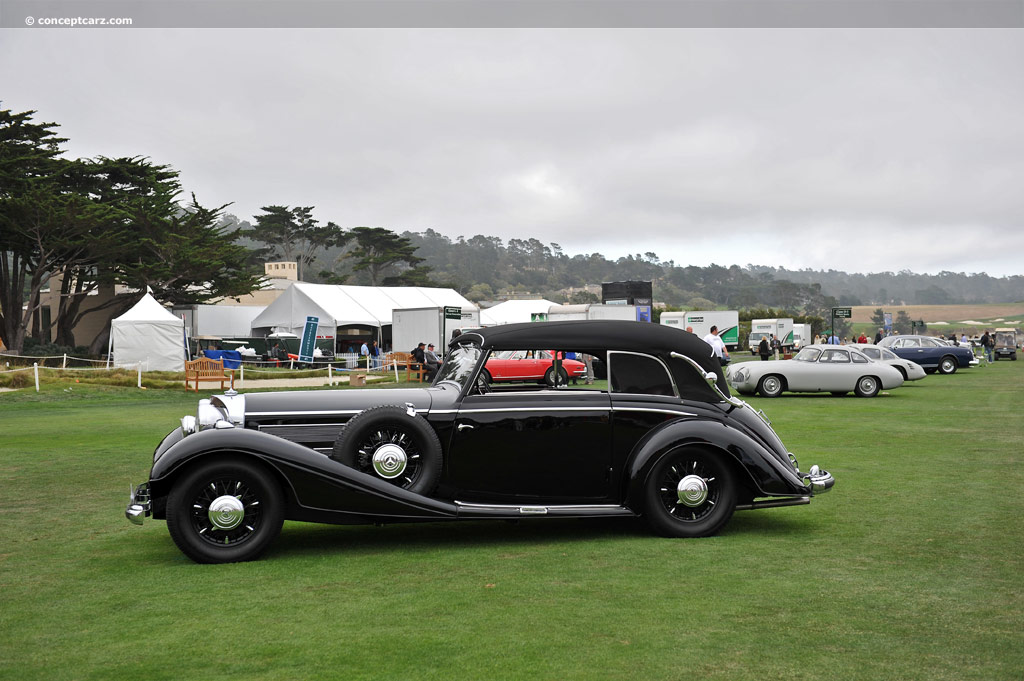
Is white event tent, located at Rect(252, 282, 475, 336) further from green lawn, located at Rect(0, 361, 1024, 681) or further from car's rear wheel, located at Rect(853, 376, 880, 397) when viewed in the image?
green lawn, located at Rect(0, 361, 1024, 681)

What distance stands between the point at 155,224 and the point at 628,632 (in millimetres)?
51407

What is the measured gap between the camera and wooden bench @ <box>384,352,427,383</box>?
32594 mm

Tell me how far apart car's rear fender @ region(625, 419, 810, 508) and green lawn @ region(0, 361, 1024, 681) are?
1.28 ft

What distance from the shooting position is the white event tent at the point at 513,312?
55531 millimetres

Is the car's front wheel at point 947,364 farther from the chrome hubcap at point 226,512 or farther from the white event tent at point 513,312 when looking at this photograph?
the chrome hubcap at point 226,512

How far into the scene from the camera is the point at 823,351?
2422 centimetres

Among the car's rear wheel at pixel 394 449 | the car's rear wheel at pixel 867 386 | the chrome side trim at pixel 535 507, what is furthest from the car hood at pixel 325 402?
the car's rear wheel at pixel 867 386

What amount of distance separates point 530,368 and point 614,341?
2.56 feet

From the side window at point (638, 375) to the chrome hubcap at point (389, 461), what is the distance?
1783 millimetres

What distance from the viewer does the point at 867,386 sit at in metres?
23.7

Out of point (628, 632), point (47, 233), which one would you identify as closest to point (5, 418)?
point (628, 632)

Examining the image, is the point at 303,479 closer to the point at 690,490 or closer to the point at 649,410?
the point at 649,410

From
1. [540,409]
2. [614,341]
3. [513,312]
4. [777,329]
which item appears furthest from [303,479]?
[777,329]

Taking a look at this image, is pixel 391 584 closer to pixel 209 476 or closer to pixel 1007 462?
pixel 209 476
